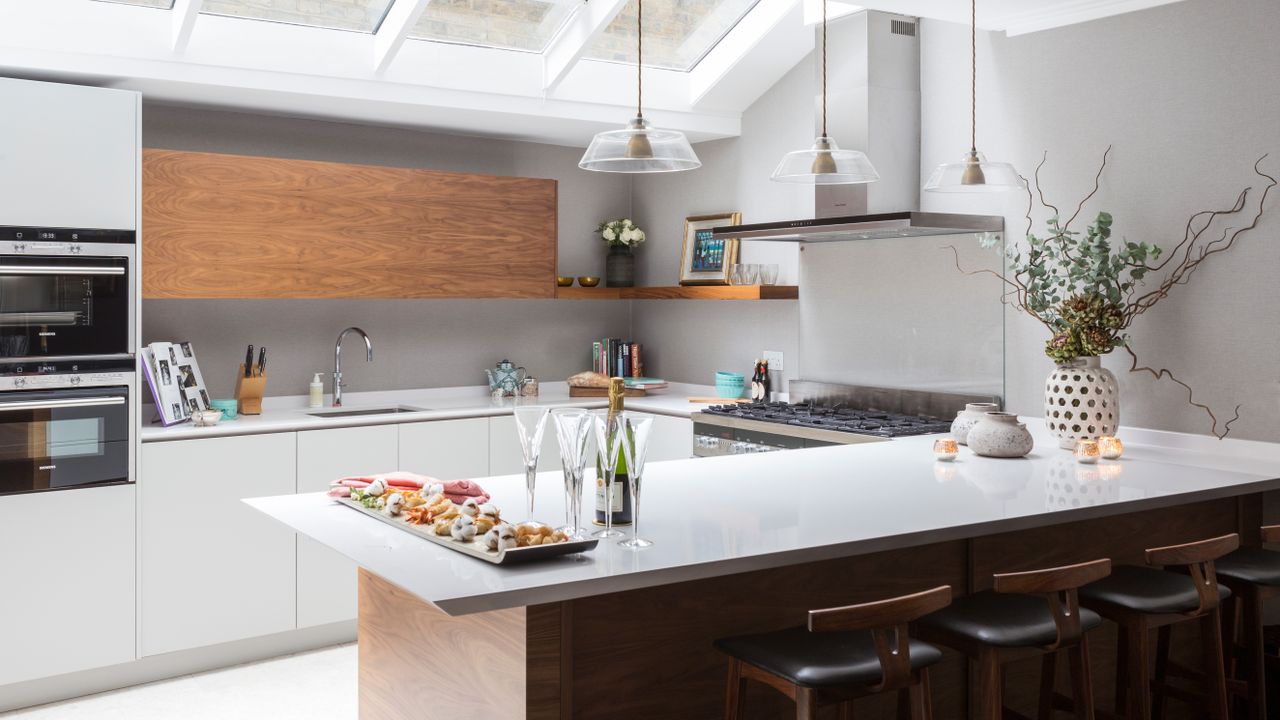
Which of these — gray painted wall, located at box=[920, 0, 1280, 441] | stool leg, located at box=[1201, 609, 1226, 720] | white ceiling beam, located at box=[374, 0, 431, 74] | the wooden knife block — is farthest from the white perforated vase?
the wooden knife block

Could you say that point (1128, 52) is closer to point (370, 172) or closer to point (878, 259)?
point (878, 259)

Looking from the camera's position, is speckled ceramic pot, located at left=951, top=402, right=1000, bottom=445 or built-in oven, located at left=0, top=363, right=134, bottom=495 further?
built-in oven, located at left=0, top=363, right=134, bottom=495

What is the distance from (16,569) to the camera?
13.2 feet

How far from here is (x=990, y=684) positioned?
2.45 m

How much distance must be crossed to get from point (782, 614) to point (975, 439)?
4.23 ft

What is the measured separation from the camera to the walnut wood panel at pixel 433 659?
7.50ft

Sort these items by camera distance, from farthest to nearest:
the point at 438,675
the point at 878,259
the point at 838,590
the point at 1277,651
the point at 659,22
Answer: the point at 659,22 → the point at 878,259 → the point at 1277,651 → the point at 838,590 → the point at 438,675

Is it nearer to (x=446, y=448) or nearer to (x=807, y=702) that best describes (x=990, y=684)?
(x=807, y=702)

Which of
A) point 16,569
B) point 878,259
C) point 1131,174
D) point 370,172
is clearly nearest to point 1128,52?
point 1131,174

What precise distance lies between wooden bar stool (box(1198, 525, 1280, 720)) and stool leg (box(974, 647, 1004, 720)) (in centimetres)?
89

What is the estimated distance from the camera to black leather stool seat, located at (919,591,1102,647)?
246 centimetres

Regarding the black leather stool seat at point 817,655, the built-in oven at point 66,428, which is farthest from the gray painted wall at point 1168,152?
the built-in oven at point 66,428

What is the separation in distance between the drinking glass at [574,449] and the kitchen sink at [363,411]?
3007 mm

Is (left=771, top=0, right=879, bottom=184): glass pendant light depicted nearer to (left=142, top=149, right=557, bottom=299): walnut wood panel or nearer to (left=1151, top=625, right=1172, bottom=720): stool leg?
(left=1151, top=625, right=1172, bottom=720): stool leg
